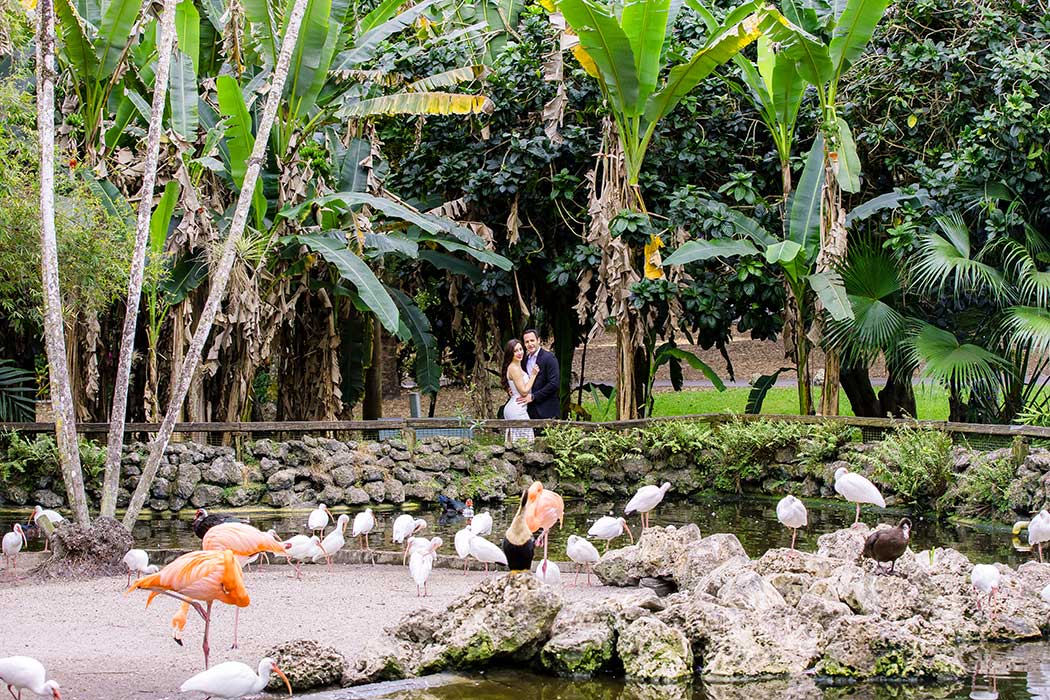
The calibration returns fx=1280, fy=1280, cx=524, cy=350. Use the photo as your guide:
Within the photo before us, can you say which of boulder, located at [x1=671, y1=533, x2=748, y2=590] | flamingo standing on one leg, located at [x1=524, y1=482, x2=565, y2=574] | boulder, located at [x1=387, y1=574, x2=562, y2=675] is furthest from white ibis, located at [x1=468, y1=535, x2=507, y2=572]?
boulder, located at [x1=387, y1=574, x2=562, y2=675]

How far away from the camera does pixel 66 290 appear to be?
1315 centimetres

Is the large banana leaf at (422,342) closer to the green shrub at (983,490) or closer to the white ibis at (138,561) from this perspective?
the green shrub at (983,490)

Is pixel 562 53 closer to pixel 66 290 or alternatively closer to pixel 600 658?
pixel 66 290

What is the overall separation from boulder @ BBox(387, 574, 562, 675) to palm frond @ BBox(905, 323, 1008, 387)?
8.04 metres

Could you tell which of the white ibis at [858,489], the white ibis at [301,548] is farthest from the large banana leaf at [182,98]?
the white ibis at [858,489]

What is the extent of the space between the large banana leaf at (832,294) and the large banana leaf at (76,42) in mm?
8975

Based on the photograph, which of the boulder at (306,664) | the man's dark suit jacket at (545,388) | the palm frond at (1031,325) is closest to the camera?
the boulder at (306,664)

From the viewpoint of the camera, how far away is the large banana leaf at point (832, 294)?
15531mm

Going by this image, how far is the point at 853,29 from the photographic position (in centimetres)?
1598

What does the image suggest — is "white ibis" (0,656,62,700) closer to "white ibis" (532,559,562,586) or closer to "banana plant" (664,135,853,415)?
"white ibis" (532,559,562,586)

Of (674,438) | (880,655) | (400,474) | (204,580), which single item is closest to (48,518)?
(204,580)

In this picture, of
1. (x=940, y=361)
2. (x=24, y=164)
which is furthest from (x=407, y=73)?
(x=940, y=361)

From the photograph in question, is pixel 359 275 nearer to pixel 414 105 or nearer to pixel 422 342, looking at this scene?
pixel 414 105

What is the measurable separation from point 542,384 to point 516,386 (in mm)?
352
